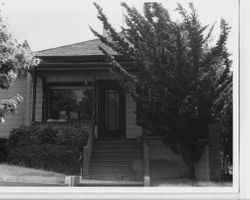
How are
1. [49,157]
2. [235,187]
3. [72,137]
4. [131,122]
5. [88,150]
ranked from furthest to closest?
1. [131,122]
2. [72,137]
3. [49,157]
4. [88,150]
5. [235,187]

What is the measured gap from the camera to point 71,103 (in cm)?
1588

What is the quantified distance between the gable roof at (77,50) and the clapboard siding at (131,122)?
→ 1.90 m

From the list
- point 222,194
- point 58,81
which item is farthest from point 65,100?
point 222,194

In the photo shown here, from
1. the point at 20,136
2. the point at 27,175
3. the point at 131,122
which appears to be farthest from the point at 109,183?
the point at 131,122

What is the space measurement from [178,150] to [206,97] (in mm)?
1900

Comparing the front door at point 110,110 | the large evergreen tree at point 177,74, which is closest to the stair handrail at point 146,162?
the large evergreen tree at point 177,74

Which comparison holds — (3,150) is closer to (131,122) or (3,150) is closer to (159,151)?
(131,122)

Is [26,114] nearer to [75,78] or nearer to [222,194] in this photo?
[75,78]

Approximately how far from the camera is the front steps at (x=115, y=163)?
11585mm

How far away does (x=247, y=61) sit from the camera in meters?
5.70

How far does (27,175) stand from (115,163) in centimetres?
271

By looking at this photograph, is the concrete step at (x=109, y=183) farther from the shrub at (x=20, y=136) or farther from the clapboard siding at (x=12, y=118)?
the clapboard siding at (x=12, y=118)

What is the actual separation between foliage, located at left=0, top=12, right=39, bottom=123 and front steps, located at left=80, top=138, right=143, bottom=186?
9.43 ft

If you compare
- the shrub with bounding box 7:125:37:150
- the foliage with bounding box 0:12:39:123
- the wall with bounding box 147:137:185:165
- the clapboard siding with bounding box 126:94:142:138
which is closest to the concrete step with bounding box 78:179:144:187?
the wall with bounding box 147:137:185:165
